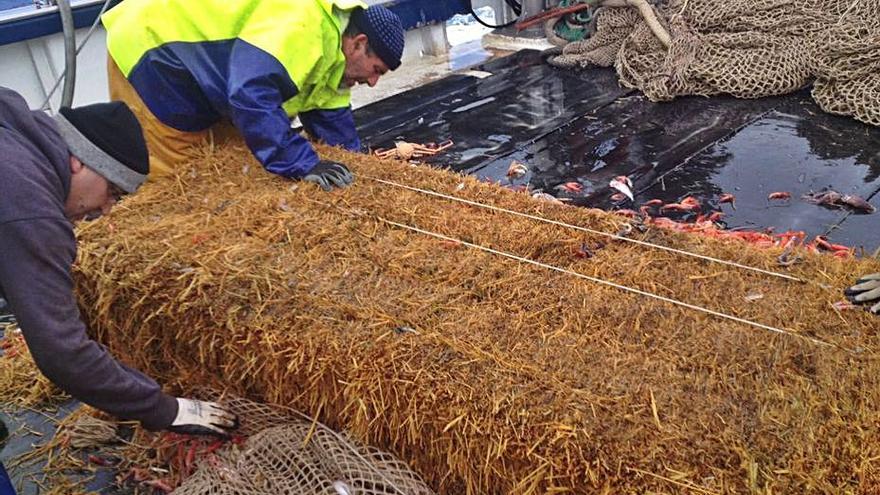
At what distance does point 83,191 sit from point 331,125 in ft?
7.22

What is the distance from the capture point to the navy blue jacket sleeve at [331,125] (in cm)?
436

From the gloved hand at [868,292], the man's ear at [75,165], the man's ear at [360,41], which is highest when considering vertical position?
the man's ear at [75,165]

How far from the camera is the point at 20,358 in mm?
3689

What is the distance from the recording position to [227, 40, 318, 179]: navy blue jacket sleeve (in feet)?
11.1

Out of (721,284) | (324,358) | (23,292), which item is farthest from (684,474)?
(23,292)

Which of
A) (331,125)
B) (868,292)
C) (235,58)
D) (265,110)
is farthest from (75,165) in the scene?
(868,292)

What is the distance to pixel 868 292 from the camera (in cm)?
228

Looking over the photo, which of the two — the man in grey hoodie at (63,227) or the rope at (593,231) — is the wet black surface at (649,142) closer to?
the rope at (593,231)

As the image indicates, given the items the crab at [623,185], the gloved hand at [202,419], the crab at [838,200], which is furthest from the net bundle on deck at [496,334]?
the crab at [838,200]

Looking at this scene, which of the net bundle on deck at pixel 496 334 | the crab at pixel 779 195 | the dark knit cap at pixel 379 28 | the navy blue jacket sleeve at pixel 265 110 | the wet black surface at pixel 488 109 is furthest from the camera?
the wet black surface at pixel 488 109

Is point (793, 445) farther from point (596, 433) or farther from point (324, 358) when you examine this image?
point (324, 358)

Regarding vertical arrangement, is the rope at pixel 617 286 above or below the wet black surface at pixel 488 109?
above

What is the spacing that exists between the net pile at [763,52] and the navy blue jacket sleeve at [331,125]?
11.8ft

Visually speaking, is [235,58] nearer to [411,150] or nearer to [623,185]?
[411,150]
